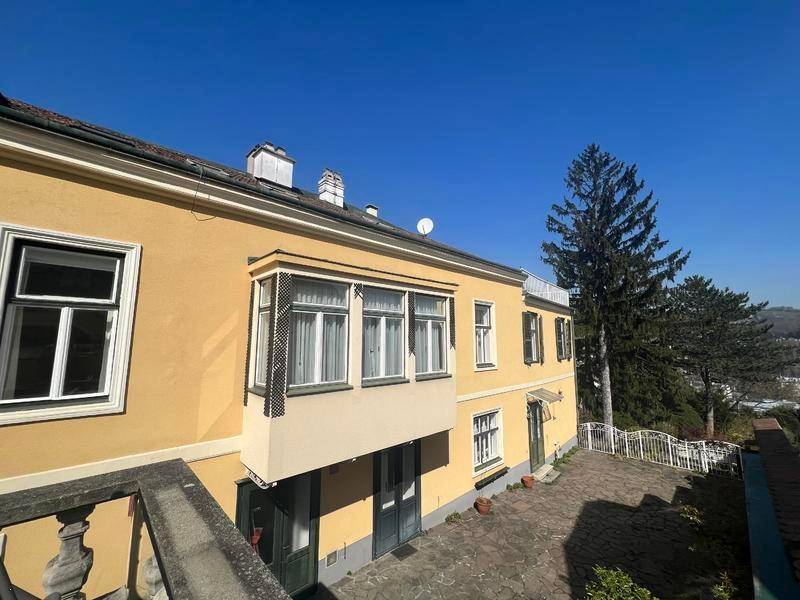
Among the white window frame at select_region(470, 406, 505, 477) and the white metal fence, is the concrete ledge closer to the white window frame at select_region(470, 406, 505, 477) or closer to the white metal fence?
the white window frame at select_region(470, 406, 505, 477)

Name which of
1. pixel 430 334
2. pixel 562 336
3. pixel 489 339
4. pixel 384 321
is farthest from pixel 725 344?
pixel 384 321

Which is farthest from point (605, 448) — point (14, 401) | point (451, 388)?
point (14, 401)

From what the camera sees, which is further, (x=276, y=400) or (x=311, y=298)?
(x=311, y=298)

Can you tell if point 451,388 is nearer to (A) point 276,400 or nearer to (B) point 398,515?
(B) point 398,515

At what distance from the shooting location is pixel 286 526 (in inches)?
242

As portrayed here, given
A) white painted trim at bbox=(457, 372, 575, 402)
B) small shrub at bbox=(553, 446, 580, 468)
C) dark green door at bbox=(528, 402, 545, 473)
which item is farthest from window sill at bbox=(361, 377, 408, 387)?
small shrub at bbox=(553, 446, 580, 468)

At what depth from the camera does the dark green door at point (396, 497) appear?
7.67m

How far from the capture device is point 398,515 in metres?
8.10

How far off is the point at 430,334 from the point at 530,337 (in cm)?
692

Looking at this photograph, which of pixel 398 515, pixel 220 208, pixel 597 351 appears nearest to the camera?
pixel 220 208

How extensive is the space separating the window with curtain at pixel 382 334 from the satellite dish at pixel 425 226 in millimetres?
5836

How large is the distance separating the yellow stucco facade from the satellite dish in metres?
4.59

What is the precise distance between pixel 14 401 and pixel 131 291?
1.66m

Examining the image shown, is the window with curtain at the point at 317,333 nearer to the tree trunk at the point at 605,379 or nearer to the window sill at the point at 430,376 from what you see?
the window sill at the point at 430,376
